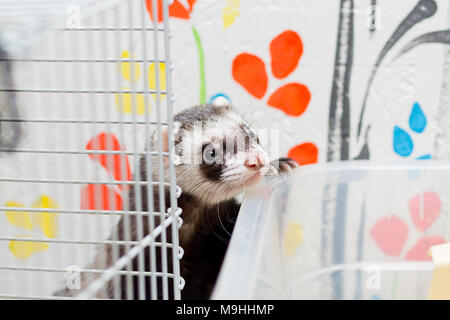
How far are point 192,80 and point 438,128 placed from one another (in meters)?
0.69

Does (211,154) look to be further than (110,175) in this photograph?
Yes

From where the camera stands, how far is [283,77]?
4.30ft

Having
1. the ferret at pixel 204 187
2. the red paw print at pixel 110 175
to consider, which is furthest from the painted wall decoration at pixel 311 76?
the ferret at pixel 204 187

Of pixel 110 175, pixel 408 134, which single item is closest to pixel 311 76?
pixel 408 134

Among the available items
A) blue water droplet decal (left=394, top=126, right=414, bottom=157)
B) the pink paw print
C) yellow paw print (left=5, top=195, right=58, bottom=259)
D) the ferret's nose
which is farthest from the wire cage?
blue water droplet decal (left=394, top=126, right=414, bottom=157)

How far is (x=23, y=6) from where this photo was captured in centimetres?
→ 61

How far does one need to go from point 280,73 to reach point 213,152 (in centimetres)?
42

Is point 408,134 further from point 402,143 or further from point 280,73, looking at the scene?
point 280,73

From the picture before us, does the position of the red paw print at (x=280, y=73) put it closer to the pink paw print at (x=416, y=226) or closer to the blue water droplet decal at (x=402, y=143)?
the blue water droplet decal at (x=402, y=143)

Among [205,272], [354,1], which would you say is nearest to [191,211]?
[205,272]

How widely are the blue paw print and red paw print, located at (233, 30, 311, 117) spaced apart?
267 millimetres

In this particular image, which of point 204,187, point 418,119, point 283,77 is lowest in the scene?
point 204,187

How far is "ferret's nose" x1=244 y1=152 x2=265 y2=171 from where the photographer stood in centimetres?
91

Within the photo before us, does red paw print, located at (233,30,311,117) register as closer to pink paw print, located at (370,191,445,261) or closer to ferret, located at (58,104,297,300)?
ferret, located at (58,104,297,300)
